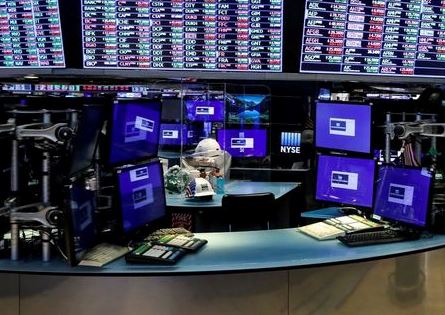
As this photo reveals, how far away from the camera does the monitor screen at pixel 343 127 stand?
3115mm

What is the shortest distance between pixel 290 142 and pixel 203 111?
1.99 metres

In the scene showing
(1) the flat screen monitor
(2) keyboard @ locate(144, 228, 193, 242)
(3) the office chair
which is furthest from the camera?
(1) the flat screen monitor

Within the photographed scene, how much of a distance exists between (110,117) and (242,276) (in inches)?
36.0

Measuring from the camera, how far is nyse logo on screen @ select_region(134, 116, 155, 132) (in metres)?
2.59

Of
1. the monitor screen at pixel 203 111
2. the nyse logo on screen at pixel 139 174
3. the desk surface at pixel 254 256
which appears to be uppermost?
the monitor screen at pixel 203 111

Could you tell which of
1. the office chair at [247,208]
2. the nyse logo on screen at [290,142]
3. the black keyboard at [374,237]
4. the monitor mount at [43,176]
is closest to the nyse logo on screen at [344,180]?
the black keyboard at [374,237]

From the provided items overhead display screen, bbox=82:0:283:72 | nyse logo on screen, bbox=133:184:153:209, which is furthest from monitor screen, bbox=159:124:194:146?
nyse logo on screen, bbox=133:184:153:209

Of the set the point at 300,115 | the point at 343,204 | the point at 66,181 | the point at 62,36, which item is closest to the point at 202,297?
the point at 66,181

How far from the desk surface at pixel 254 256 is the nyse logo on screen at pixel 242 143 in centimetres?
293

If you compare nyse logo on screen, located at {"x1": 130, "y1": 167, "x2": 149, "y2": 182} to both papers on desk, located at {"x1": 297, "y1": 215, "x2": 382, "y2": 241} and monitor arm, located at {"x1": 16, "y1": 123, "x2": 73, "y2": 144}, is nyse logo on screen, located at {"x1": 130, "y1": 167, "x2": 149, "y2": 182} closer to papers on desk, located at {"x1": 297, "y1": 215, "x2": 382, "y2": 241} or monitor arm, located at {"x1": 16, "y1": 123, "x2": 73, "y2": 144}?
monitor arm, located at {"x1": 16, "y1": 123, "x2": 73, "y2": 144}

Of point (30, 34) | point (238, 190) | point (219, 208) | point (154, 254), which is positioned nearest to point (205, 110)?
point (238, 190)

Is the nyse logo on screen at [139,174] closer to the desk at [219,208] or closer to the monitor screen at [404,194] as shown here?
the monitor screen at [404,194]

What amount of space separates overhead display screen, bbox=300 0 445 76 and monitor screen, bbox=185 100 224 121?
1.91 m

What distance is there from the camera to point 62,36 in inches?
152
